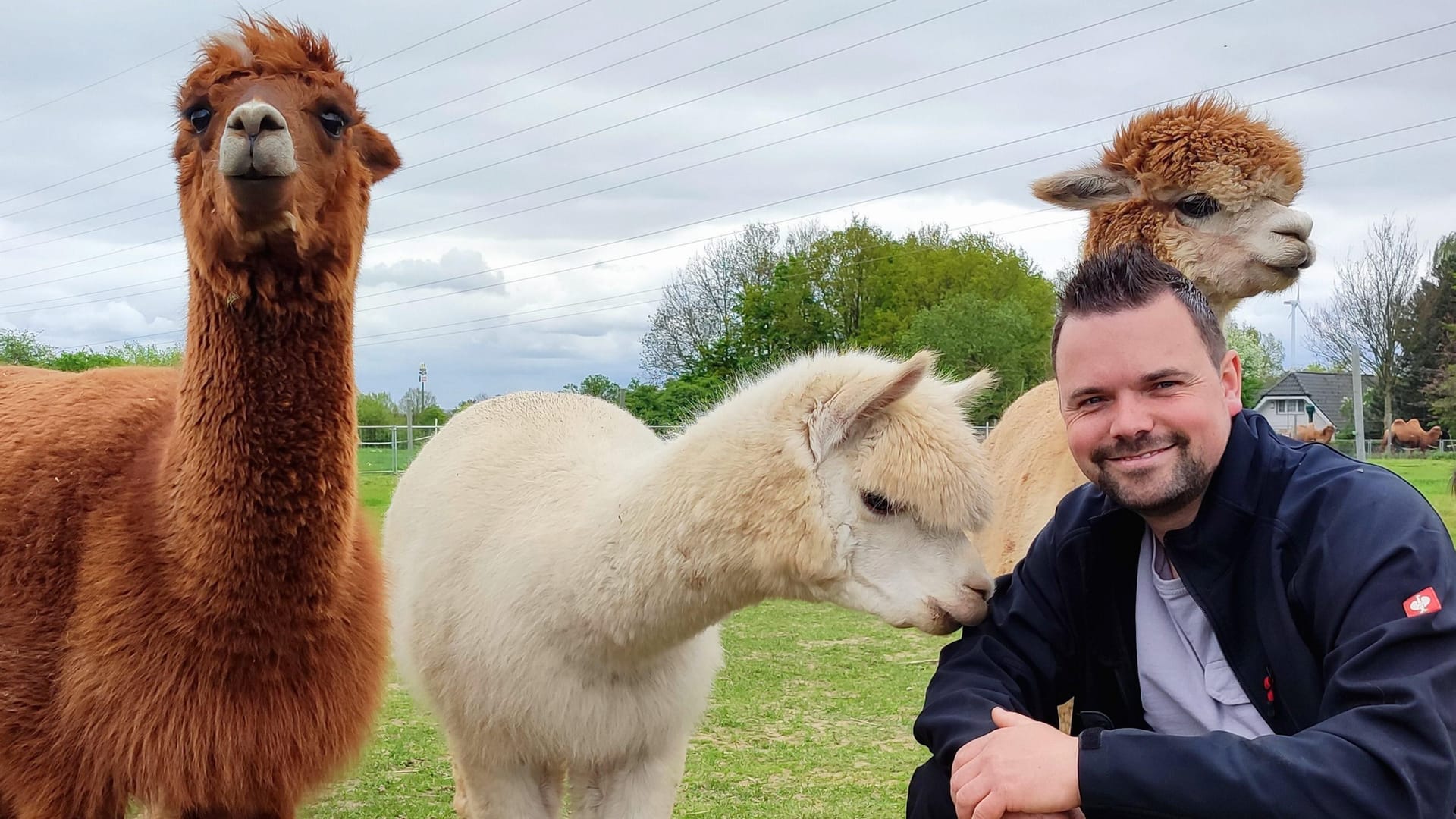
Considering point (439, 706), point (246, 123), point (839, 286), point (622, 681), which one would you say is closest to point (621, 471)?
point (622, 681)

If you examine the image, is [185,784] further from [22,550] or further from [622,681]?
A: [622,681]

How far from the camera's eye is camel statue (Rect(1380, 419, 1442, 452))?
128ft

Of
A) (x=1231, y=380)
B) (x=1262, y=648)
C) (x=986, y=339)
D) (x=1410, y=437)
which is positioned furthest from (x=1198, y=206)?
(x=1410, y=437)

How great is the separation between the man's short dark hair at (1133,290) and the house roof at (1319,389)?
60138mm

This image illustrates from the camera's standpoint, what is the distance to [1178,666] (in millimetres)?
2445

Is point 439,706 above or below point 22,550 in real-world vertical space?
below

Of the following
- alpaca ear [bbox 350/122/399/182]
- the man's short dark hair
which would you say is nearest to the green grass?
the man's short dark hair

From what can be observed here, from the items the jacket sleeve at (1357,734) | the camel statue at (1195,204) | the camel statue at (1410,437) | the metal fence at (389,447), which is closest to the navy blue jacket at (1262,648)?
the jacket sleeve at (1357,734)

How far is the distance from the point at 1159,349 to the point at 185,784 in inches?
103

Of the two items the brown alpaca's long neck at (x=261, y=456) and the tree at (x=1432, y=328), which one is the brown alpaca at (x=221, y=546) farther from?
the tree at (x=1432, y=328)

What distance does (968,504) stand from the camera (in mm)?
3012

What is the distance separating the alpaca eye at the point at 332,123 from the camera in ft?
9.94

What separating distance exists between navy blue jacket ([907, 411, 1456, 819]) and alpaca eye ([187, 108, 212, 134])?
2307 mm

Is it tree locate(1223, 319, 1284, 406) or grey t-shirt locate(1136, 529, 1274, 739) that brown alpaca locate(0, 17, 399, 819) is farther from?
tree locate(1223, 319, 1284, 406)
